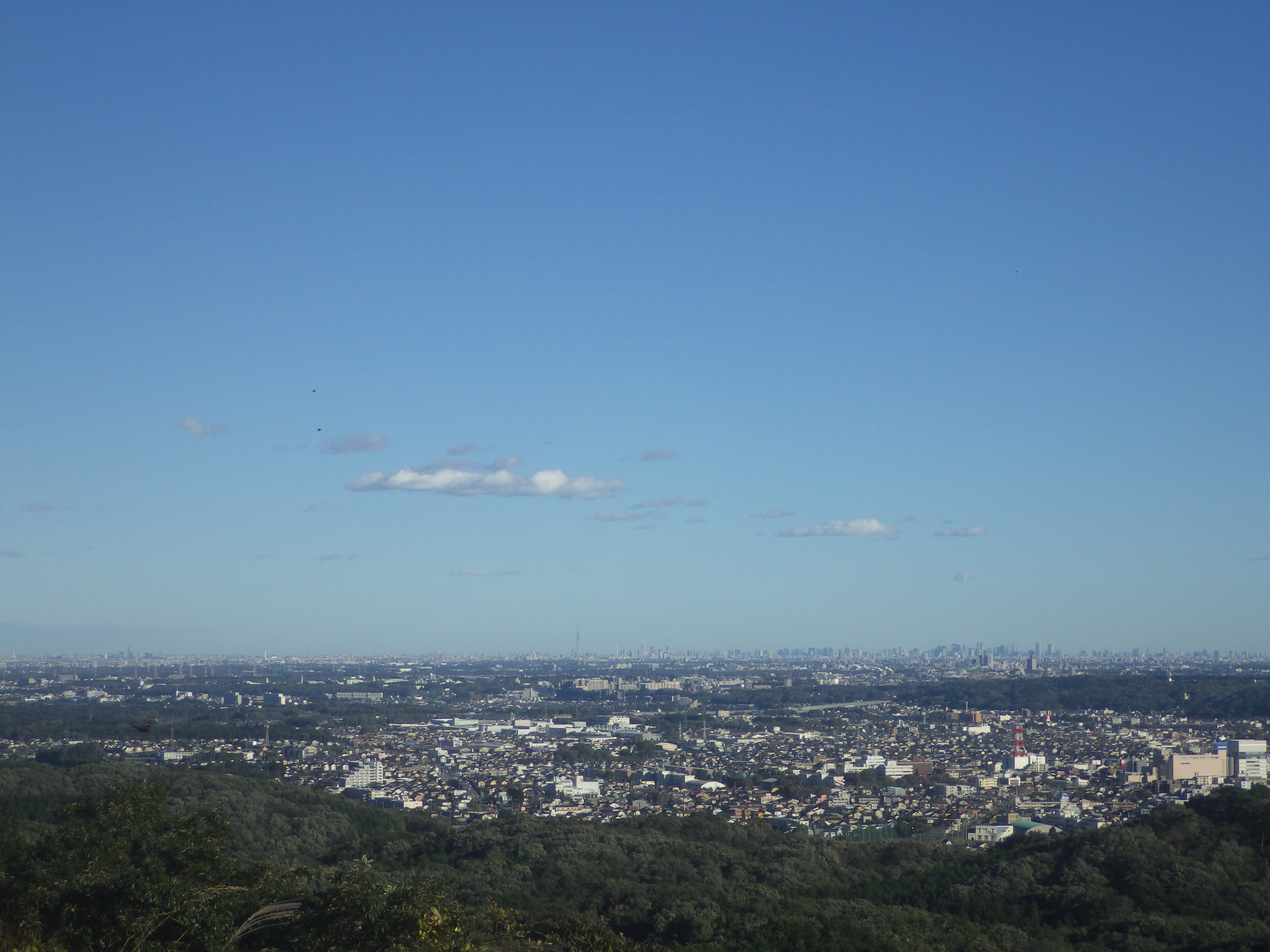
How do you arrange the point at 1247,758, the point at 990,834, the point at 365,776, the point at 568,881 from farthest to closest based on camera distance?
the point at 1247,758 → the point at 365,776 → the point at 990,834 → the point at 568,881

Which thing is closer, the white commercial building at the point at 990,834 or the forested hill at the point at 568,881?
the forested hill at the point at 568,881

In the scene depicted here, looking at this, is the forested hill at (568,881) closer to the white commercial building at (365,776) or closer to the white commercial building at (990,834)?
the white commercial building at (990,834)

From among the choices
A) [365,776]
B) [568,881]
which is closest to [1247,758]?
[365,776]

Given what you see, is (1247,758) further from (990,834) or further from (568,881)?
(568,881)

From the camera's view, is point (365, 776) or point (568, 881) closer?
point (568, 881)

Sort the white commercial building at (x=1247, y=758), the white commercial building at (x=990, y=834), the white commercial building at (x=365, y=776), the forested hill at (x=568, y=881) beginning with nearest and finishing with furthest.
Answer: the forested hill at (x=568, y=881) < the white commercial building at (x=990, y=834) < the white commercial building at (x=365, y=776) < the white commercial building at (x=1247, y=758)

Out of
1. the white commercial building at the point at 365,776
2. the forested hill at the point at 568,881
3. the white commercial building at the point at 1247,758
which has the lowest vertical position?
the white commercial building at the point at 365,776

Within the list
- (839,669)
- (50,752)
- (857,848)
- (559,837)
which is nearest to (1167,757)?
(857,848)

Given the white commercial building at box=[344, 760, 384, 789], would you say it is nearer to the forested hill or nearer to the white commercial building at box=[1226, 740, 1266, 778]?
the forested hill

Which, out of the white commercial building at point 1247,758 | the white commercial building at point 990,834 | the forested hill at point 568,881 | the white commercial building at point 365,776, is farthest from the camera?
the white commercial building at point 1247,758

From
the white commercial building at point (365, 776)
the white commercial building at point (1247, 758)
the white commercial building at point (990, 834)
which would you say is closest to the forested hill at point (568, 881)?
the white commercial building at point (990, 834)
